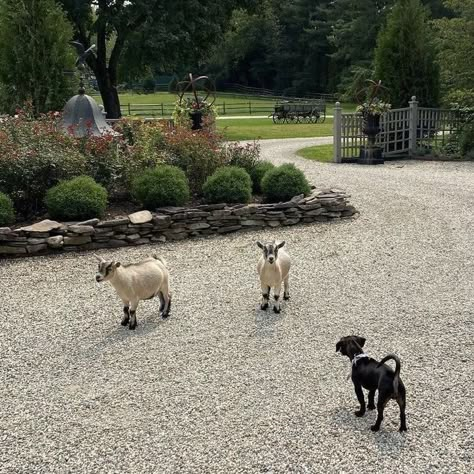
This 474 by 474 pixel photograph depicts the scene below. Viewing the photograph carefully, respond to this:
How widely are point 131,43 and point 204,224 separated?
1647 cm

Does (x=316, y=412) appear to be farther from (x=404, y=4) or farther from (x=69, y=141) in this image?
(x=404, y=4)

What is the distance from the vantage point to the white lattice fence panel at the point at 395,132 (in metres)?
18.2

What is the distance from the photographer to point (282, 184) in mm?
10539

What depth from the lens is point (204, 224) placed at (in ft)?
31.8

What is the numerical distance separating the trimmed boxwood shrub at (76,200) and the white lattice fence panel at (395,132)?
10.8 m

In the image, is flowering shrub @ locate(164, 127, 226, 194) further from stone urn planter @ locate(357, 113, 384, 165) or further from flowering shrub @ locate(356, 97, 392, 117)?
flowering shrub @ locate(356, 97, 392, 117)

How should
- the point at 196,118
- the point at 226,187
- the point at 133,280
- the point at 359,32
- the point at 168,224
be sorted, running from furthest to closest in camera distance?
the point at 359,32 < the point at 196,118 < the point at 226,187 < the point at 168,224 < the point at 133,280

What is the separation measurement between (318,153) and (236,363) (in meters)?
14.8

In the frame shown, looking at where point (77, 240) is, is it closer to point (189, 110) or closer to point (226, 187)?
point (226, 187)

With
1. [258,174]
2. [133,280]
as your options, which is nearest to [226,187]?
[258,174]

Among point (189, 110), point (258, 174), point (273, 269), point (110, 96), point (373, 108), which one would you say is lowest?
point (273, 269)

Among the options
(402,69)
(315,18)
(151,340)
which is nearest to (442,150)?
(402,69)

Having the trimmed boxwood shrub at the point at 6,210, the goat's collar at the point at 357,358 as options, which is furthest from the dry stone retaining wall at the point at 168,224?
the goat's collar at the point at 357,358

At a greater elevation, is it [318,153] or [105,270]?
Result: [105,270]
